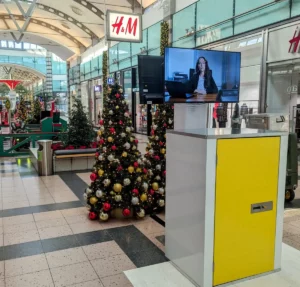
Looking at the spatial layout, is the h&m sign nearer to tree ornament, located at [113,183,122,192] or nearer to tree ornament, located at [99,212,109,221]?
tree ornament, located at [113,183,122,192]

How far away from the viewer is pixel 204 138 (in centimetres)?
218

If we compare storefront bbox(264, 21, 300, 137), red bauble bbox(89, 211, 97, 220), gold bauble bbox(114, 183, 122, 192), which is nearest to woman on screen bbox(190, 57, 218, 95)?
gold bauble bbox(114, 183, 122, 192)

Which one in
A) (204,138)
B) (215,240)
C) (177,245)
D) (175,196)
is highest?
(204,138)

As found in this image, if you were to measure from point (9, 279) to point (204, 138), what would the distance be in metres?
1.96

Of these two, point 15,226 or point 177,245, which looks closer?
point 177,245

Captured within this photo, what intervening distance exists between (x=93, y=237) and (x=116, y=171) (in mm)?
902

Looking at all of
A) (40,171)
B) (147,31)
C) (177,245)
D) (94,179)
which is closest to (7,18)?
(147,31)

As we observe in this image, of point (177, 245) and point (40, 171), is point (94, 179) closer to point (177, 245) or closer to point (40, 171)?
point (177, 245)

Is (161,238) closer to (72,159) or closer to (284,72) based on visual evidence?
(72,159)

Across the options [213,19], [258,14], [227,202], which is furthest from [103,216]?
[213,19]

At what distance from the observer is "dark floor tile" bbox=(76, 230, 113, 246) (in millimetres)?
3285

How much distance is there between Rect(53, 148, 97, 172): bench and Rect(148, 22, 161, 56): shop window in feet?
26.7

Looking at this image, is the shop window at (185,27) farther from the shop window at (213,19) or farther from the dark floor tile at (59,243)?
the dark floor tile at (59,243)

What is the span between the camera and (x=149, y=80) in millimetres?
3441
